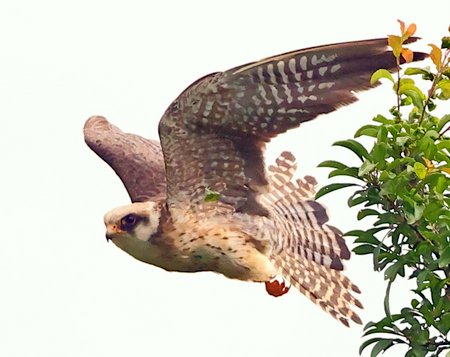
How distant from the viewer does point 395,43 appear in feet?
21.8

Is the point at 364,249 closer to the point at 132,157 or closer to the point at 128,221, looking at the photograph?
the point at 128,221

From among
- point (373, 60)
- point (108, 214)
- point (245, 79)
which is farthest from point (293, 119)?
point (108, 214)

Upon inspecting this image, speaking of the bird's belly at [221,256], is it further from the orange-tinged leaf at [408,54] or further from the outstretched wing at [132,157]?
the orange-tinged leaf at [408,54]

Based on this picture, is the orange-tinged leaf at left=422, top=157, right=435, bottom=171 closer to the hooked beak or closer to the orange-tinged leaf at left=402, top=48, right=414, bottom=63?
the orange-tinged leaf at left=402, top=48, right=414, bottom=63

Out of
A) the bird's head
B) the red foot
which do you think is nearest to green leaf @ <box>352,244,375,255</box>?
the bird's head

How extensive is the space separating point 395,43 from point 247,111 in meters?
1.93

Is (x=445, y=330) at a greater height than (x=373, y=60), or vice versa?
(x=373, y=60)

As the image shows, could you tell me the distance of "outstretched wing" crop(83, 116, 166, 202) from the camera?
9.92m

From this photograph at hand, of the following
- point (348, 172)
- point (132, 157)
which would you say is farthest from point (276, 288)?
point (348, 172)

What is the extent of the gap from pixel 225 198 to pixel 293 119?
45.4 inches

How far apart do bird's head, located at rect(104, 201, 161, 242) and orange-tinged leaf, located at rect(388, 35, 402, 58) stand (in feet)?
9.58

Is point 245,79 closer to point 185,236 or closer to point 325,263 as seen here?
point 185,236

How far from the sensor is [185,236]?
907cm

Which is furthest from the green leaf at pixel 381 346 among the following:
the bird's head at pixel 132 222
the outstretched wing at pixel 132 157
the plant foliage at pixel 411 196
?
the outstretched wing at pixel 132 157
